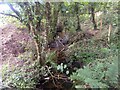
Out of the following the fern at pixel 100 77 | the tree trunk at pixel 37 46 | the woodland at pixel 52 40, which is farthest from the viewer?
the tree trunk at pixel 37 46

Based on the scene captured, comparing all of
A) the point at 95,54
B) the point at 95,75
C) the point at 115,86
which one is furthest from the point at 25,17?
the point at 115,86

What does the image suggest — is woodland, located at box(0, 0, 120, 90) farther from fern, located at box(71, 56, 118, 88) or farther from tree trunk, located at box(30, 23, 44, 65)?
fern, located at box(71, 56, 118, 88)

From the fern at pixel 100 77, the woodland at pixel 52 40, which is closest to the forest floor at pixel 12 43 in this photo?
the woodland at pixel 52 40

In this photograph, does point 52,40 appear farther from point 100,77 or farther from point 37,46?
point 100,77

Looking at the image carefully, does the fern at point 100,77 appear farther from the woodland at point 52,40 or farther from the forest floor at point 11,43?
the forest floor at point 11,43

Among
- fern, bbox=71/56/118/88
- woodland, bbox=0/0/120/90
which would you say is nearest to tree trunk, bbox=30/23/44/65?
woodland, bbox=0/0/120/90

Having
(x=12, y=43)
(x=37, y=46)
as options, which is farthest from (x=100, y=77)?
(x=12, y=43)

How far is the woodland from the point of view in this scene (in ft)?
5.26

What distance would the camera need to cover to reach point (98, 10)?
72.3 inches

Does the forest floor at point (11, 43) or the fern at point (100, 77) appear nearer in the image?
the fern at point (100, 77)

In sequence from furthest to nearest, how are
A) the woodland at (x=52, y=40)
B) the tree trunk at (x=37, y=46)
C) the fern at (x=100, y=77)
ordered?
1. the tree trunk at (x=37, y=46)
2. the woodland at (x=52, y=40)
3. the fern at (x=100, y=77)

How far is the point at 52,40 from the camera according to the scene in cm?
181

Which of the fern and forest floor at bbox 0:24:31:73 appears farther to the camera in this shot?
forest floor at bbox 0:24:31:73

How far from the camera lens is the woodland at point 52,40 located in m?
1.60
